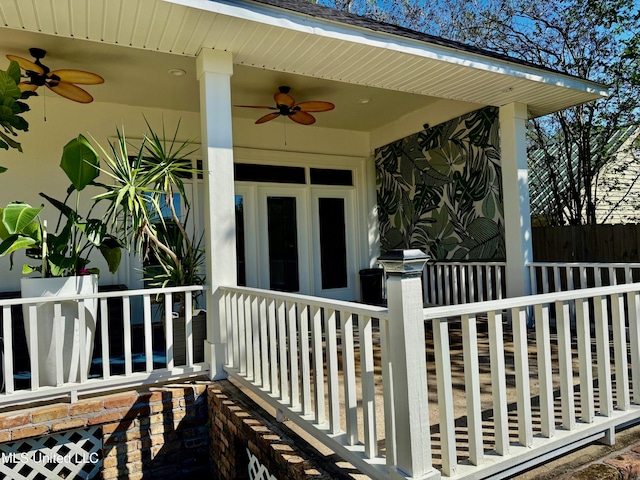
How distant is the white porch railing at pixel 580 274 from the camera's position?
13.6 ft

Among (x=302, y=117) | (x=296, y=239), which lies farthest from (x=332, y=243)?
(x=302, y=117)

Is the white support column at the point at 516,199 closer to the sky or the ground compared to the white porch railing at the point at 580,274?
closer to the sky

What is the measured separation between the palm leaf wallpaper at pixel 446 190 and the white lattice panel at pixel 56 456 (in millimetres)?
4778

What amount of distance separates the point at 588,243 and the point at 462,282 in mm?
1776

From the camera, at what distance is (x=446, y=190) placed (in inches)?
249

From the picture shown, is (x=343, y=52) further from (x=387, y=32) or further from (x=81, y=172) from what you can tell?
(x=81, y=172)

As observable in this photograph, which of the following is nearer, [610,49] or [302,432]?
[302,432]

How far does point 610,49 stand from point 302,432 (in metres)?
7.24

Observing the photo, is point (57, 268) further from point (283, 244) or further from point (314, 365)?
point (283, 244)

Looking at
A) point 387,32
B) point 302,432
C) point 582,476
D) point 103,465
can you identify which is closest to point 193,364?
point 103,465

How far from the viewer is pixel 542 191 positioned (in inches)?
310

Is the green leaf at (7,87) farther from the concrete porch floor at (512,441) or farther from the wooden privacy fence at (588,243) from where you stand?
the wooden privacy fence at (588,243)

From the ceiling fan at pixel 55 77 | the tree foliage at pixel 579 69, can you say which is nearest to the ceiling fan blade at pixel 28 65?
the ceiling fan at pixel 55 77

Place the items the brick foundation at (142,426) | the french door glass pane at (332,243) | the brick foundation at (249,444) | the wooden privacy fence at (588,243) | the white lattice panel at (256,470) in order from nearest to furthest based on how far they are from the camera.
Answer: the brick foundation at (249,444) → the white lattice panel at (256,470) → the brick foundation at (142,426) → the wooden privacy fence at (588,243) → the french door glass pane at (332,243)
